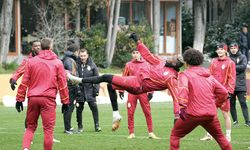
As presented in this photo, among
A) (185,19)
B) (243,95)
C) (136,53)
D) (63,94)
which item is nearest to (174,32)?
(185,19)

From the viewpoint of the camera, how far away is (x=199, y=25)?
46.4 m

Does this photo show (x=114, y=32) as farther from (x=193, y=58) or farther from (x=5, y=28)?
(x=193, y=58)

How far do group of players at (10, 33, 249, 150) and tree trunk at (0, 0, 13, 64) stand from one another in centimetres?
2286

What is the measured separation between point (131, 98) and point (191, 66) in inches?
214

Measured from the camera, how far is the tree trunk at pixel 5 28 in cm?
3869

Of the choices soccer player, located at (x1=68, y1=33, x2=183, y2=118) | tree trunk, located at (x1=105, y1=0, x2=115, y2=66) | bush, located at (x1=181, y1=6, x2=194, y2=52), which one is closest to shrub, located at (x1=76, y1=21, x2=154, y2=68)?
tree trunk, located at (x1=105, y1=0, x2=115, y2=66)

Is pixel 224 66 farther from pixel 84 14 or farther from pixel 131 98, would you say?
pixel 84 14

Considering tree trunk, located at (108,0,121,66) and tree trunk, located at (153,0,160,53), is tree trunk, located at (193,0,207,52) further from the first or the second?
tree trunk, located at (108,0,121,66)

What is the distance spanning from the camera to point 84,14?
42.5 metres

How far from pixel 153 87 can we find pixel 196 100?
191cm

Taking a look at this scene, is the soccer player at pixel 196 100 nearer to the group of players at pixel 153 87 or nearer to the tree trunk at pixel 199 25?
the group of players at pixel 153 87

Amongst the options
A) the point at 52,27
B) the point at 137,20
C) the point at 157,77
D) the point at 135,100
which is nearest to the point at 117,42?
the point at 52,27

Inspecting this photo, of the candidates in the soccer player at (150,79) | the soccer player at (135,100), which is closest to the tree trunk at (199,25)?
the soccer player at (135,100)

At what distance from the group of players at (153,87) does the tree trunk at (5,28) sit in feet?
75.0
